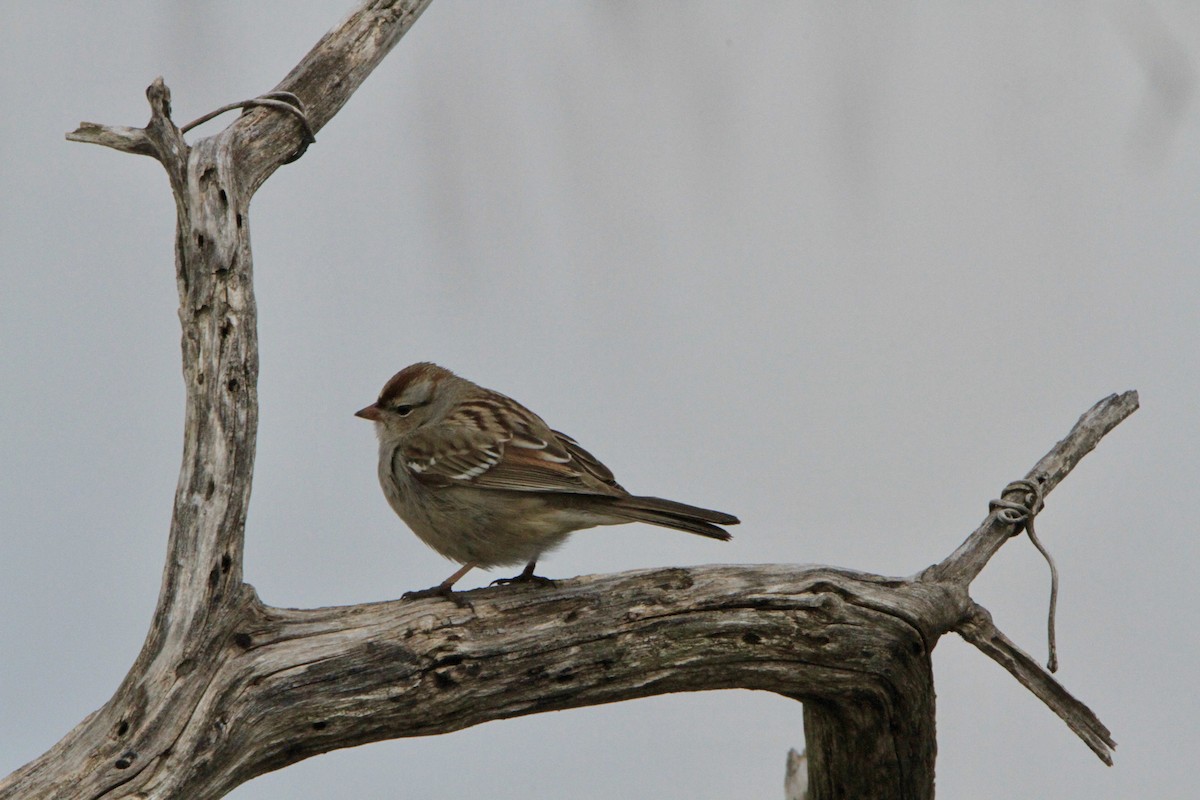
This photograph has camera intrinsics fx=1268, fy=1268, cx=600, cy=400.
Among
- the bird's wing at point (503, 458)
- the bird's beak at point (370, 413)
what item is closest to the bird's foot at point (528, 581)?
the bird's wing at point (503, 458)

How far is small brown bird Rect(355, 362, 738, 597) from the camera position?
470 centimetres

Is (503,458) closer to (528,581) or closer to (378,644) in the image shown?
(528,581)

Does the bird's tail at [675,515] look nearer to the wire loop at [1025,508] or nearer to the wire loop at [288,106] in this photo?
the wire loop at [1025,508]

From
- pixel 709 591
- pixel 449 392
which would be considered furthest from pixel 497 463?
pixel 709 591

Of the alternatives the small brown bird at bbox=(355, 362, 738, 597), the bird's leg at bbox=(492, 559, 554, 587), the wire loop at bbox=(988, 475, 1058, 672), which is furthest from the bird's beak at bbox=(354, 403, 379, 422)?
the wire loop at bbox=(988, 475, 1058, 672)

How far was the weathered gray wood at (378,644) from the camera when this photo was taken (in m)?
3.62

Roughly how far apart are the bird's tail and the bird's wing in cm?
8

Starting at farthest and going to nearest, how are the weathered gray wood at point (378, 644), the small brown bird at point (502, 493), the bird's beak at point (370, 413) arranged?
the bird's beak at point (370, 413)
the small brown bird at point (502, 493)
the weathered gray wood at point (378, 644)

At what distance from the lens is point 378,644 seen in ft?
12.7

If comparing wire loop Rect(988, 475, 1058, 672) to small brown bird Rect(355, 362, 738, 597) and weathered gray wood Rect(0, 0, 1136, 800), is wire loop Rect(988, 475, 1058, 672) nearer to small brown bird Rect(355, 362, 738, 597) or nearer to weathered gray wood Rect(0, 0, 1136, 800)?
weathered gray wood Rect(0, 0, 1136, 800)

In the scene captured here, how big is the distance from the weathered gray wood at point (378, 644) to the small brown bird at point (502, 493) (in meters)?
0.38

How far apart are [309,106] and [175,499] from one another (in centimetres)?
161

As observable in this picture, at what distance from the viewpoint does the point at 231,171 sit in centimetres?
418

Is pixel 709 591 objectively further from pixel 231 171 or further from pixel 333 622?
pixel 231 171
